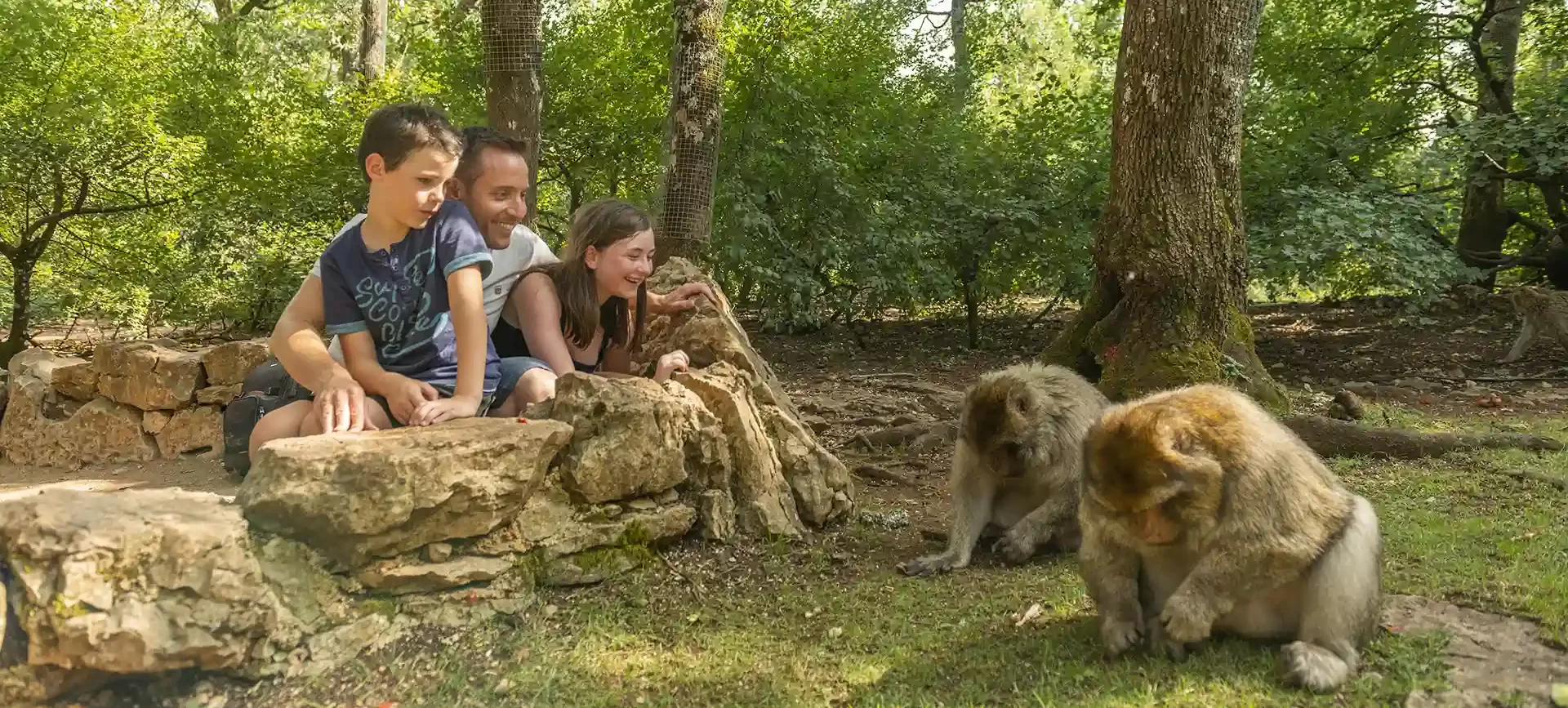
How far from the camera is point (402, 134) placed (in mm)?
3523

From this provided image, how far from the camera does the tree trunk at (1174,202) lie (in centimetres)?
652

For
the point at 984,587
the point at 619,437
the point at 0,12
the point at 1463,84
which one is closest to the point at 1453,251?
the point at 1463,84

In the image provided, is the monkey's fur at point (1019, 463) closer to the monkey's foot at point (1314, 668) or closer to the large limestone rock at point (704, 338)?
the large limestone rock at point (704, 338)

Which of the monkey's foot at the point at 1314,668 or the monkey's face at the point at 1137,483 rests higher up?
the monkey's face at the point at 1137,483

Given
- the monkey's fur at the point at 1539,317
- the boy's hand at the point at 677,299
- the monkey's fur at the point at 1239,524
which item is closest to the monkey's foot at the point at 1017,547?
the monkey's fur at the point at 1239,524

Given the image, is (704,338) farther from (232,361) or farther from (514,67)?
A: (232,361)

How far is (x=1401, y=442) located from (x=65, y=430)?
8561 mm

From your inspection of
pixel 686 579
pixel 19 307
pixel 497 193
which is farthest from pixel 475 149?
Answer: pixel 19 307

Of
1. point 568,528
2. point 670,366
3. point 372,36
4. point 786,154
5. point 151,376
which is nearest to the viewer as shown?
point 568,528

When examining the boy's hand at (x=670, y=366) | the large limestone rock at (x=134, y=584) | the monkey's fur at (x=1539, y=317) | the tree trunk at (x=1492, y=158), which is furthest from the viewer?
the tree trunk at (x=1492, y=158)

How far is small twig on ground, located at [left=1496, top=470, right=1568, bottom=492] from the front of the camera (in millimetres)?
5207

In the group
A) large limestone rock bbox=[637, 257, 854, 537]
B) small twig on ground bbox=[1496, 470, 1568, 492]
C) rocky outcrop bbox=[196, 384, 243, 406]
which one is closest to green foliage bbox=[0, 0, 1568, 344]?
small twig on ground bbox=[1496, 470, 1568, 492]

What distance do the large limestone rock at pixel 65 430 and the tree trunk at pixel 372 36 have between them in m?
10.2

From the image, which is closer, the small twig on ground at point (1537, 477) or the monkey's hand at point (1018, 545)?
the monkey's hand at point (1018, 545)
